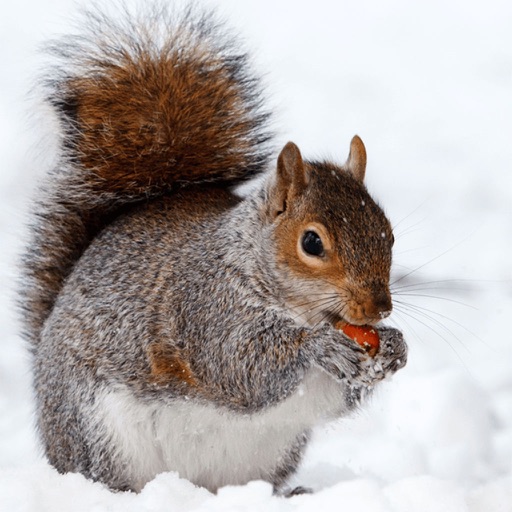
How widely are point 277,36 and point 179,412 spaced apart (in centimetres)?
340

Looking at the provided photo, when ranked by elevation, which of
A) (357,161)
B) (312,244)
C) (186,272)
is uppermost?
(357,161)

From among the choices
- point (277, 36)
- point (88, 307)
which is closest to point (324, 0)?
point (277, 36)

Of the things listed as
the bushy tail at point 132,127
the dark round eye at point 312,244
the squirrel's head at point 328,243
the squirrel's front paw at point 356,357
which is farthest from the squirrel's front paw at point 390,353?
the bushy tail at point 132,127

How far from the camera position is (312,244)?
2201 mm

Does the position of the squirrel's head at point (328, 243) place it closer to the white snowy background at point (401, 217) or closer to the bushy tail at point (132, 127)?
the white snowy background at point (401, 217)

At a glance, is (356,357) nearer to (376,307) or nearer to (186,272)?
(376,307)

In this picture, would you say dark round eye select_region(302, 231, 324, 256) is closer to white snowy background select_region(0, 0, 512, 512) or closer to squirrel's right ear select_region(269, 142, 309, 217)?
squirrel's right ear select_region(269, 142, 309, 217)

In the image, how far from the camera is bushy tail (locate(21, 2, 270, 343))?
9.07ft

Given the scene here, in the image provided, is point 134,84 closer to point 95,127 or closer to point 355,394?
point 95,127

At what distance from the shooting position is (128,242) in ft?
8.69

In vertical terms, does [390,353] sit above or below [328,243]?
below

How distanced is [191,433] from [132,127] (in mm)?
822

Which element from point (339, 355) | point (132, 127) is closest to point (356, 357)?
point (339, 355)

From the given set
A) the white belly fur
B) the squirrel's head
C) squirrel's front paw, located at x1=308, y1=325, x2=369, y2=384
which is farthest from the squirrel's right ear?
the white belly fur
